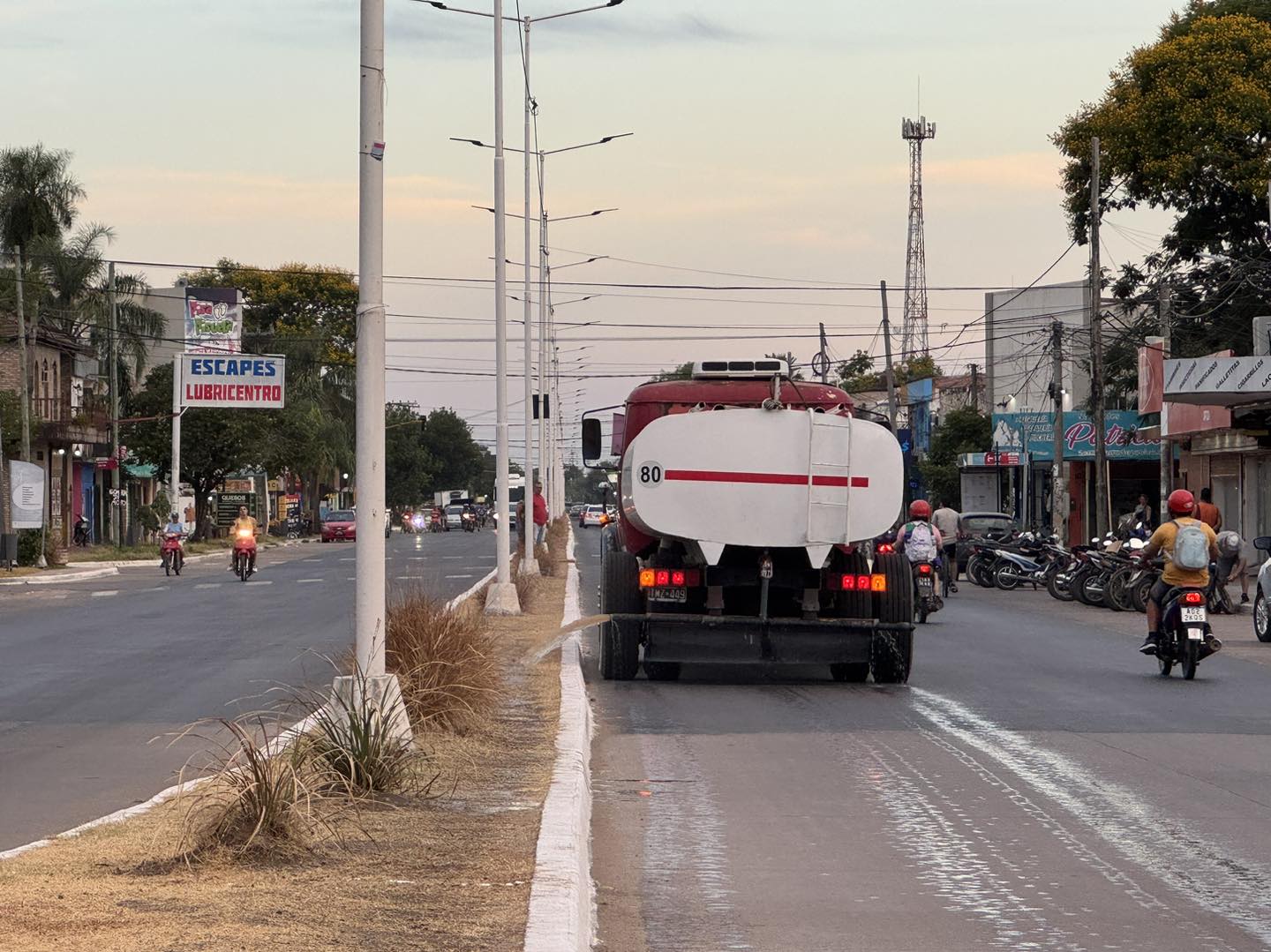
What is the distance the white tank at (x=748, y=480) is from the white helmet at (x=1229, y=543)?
1379cm

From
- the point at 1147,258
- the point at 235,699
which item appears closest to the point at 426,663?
the point at 235,699

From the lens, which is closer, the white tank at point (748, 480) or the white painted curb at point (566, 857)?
the white painted curb at point (566, 857)

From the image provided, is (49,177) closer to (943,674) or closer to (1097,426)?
(1097,426)

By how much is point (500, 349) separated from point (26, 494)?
2413cm

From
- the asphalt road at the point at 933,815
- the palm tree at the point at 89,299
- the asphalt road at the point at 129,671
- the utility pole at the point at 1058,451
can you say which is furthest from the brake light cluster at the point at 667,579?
the palm tree at the point at 89,299

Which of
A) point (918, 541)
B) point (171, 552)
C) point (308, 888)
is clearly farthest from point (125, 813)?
point (171, 552)

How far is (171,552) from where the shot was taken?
4600 centimetres

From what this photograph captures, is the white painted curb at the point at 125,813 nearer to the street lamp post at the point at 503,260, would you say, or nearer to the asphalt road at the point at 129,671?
the asphalt road at the point at 129,671

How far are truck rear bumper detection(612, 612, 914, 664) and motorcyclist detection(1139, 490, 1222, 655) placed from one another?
2.73m

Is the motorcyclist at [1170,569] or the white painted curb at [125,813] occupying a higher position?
the motorcyclist at [1170,569]

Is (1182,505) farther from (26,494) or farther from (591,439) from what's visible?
(26,494)

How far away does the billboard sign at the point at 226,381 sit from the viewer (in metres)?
68.7

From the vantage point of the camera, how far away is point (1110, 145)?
159ft

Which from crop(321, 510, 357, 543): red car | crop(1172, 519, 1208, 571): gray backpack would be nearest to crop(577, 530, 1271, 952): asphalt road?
crop(1172, 519, 1208, 571): gray backpack
